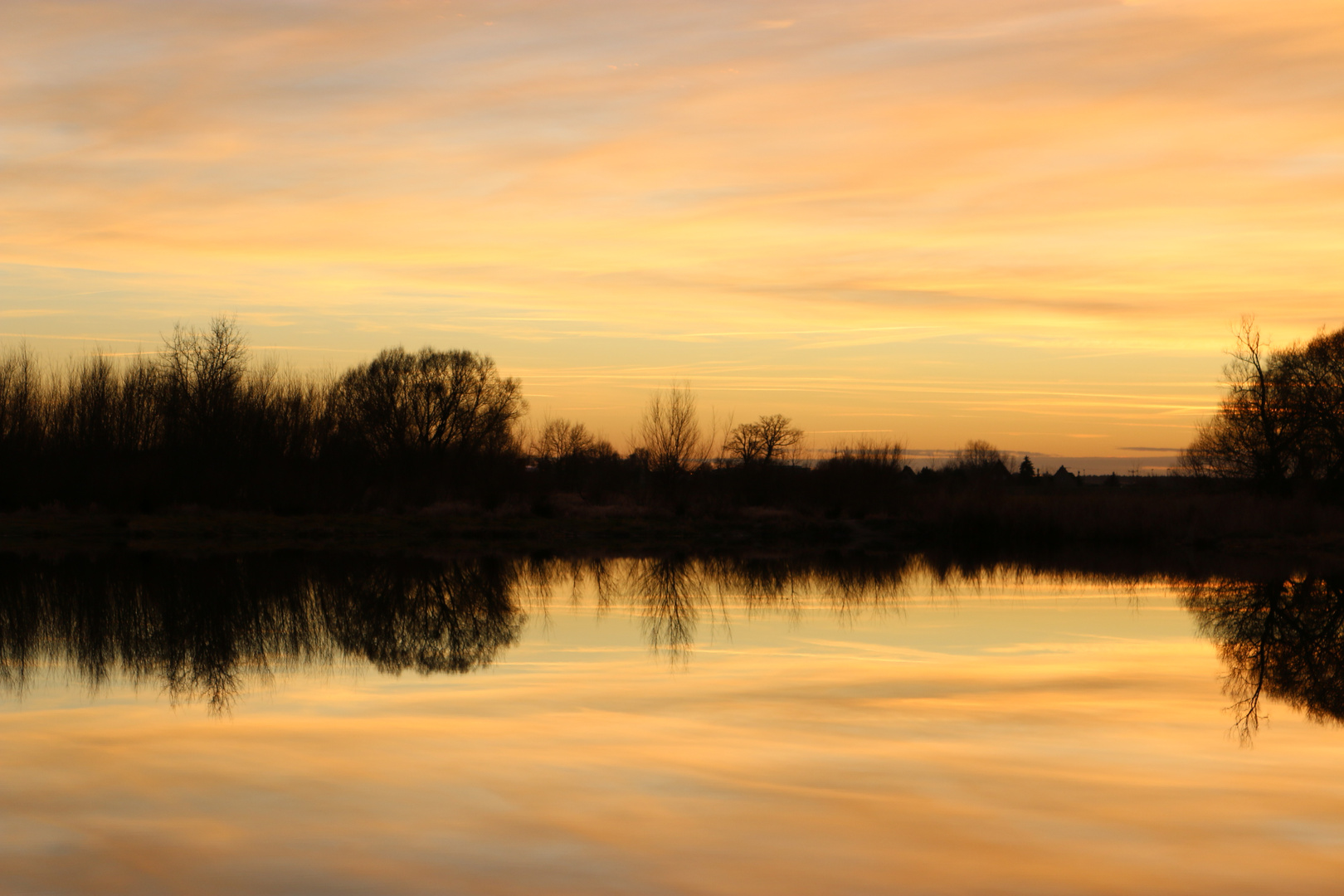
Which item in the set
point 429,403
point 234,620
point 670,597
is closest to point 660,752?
point 234,620

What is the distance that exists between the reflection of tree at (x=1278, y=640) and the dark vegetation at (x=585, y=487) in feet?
37.2

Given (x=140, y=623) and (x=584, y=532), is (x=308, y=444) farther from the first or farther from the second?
(x=140, y=623)

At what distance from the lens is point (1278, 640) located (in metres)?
13.8

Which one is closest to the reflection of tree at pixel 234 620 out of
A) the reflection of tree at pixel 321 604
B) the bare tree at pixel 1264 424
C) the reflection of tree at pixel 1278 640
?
the reflection of tree at pixel 321 604

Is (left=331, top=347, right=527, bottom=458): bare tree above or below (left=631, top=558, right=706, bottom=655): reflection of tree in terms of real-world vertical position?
above

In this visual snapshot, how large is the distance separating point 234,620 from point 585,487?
2934cm

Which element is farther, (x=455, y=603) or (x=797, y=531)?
(x=797, y=531)

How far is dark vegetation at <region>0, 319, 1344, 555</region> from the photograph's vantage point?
3244 centimetres

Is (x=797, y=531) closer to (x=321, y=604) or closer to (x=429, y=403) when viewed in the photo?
(x=321, y=604)

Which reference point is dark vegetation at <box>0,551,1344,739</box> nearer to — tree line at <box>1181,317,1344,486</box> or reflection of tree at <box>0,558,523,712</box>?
reflection of tree at <box>0,558,523,712</box>

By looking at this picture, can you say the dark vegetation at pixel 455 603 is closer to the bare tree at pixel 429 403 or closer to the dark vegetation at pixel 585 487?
the dark vegetation at pixel 585 487

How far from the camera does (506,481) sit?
42.9 meters

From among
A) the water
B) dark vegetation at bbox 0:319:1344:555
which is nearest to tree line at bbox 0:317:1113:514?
dark vegetation at bbox 0:319:1344:555

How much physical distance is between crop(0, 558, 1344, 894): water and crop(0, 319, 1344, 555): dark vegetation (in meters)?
17.5
